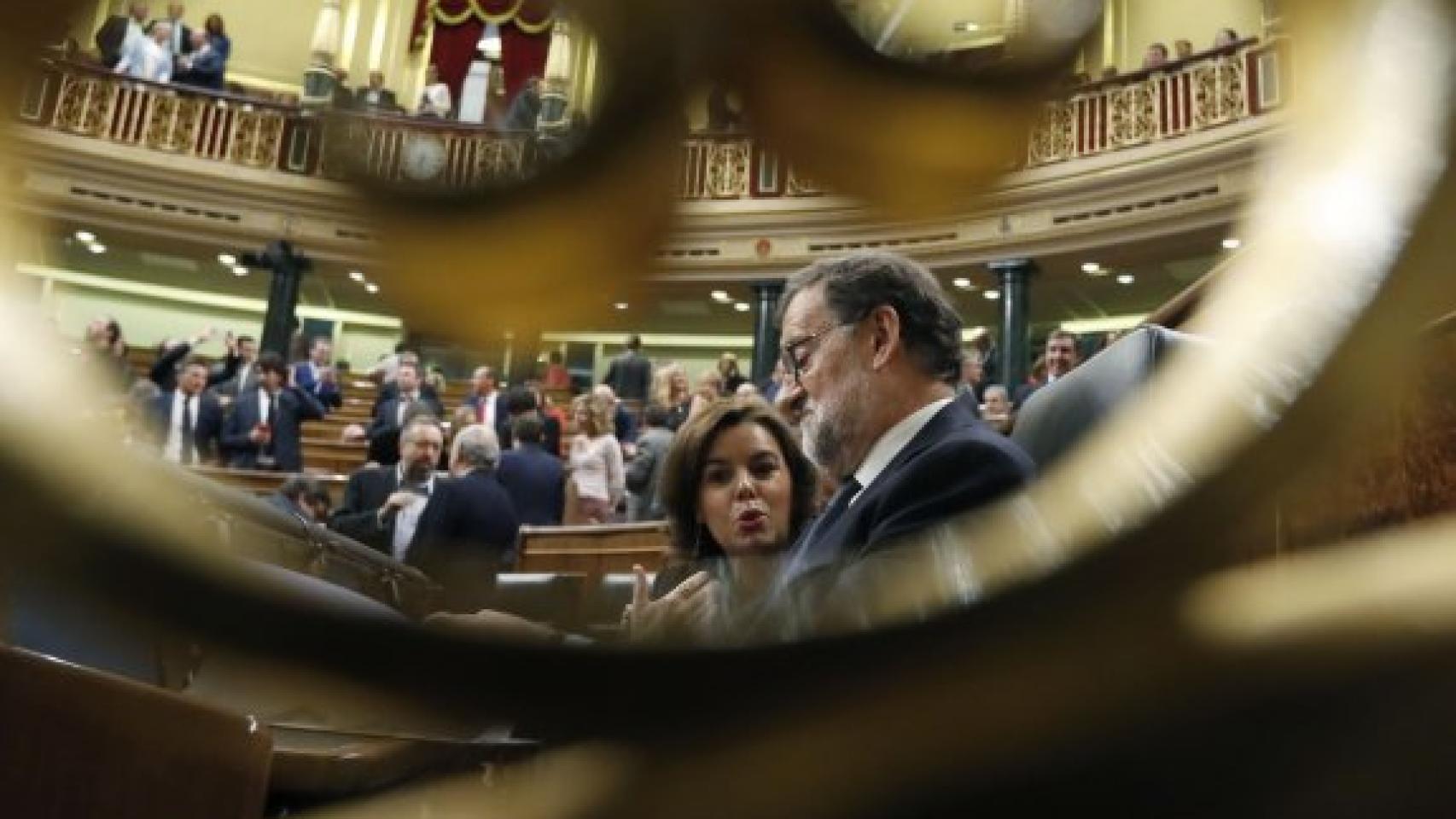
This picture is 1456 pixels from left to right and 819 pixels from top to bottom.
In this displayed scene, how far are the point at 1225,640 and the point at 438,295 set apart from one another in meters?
0.07

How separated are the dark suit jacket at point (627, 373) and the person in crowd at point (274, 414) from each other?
2255 mm

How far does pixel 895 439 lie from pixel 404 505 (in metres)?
0.43

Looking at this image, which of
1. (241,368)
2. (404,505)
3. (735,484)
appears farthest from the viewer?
(241,368)

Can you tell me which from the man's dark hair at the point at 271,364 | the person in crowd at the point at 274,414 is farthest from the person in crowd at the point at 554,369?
the man's dark hair at the point at 271,364

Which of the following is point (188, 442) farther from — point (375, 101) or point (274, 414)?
point (274, 414)

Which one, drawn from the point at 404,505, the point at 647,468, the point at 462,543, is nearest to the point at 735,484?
the point at 404,505

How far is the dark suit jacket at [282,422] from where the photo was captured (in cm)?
251

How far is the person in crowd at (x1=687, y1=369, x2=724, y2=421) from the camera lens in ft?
2.55

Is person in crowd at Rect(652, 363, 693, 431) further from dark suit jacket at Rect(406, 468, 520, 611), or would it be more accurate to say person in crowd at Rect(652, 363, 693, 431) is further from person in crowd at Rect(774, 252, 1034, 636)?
dark suit jacket at Rect(406, 468, 520, 611)

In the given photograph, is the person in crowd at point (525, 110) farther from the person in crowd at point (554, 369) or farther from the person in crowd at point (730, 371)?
the person in crowd at point (730, 371)

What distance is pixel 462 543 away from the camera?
11cm

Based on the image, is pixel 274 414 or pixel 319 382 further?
pixel 319 382

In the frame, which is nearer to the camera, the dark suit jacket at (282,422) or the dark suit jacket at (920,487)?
the dark suit jacket at (920,487)

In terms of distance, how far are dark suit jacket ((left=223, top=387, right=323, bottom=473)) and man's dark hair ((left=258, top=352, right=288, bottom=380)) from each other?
0.08 m
